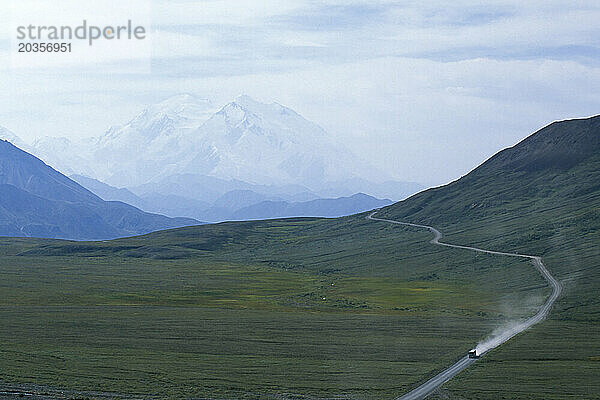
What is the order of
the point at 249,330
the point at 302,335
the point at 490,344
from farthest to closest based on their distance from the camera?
the point at 249,330, the point at 302,335, the point at 490,344

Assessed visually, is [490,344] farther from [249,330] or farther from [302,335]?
[249,330]

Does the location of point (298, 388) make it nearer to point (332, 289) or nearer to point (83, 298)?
point (83, 298)

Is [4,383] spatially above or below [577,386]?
above

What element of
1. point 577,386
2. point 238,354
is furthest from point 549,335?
point 238,354

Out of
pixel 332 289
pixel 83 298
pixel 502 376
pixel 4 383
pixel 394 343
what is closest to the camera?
pixel 4 383

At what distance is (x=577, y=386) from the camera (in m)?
72.9

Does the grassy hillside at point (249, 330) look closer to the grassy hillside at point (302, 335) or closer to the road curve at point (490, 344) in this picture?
the grassy hillside at point (302, 335)

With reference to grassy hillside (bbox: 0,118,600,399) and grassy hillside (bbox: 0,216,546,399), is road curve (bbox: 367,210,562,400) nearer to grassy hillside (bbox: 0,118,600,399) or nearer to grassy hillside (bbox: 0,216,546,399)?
grassy hillside (bbox: 0,118,600,399)

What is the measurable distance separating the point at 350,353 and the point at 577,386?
92.5ft

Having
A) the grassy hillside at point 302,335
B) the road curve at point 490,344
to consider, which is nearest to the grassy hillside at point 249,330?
the grassy hillside at point 302,335

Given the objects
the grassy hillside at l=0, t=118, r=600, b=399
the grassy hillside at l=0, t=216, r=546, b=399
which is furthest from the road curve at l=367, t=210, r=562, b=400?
the grassy hillside at l=0, t=216, r=546, b=399

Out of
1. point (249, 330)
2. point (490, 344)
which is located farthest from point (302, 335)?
point (490, 344)

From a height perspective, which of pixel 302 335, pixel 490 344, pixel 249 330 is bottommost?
pixel 490 344

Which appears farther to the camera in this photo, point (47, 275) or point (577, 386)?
point (47, 275)
